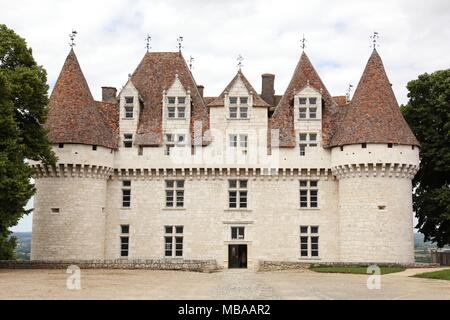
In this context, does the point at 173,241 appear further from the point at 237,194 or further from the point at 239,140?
the point at 239,140

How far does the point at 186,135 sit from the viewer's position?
126ft

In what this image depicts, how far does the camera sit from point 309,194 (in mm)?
37594

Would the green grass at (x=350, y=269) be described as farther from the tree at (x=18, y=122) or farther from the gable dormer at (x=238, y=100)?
the tree at (x=18, y=122)

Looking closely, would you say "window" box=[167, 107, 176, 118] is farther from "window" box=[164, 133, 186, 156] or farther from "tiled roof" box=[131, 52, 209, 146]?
"window" box=[164, 133, 186, 156]

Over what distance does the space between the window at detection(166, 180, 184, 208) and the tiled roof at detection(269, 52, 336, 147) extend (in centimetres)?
652

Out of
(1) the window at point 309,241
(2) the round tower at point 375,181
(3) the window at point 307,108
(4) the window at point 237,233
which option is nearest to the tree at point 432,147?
(2) the round tower at point 375,181

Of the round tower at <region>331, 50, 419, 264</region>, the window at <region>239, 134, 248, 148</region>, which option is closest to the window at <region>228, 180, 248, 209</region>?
the window at <region>239, 134, 248, 148</region>

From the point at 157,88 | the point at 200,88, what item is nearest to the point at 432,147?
the point at 200,88

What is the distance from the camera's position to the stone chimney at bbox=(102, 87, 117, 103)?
41.8m

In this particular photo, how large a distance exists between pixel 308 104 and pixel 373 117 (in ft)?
13.3

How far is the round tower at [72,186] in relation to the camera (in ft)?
117

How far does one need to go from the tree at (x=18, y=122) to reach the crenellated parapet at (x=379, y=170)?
52.9 feet
